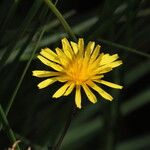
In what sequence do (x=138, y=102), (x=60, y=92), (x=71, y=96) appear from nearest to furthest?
(x=60, y=92)
(x=71, y=96)
(x=138, y=102)

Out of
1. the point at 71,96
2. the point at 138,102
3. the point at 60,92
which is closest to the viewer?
the point at 60,92

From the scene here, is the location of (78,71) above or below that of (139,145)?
above

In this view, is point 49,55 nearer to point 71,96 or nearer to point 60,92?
point 60,92

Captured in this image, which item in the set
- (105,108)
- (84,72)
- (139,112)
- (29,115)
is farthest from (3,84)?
(139,112)

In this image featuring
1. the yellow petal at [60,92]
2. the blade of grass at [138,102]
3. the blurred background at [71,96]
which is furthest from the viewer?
the blade of grass at [138,102]

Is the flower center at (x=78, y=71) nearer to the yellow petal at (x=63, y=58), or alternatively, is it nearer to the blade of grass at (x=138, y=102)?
→ the yellow petal at (x=63, y=58)

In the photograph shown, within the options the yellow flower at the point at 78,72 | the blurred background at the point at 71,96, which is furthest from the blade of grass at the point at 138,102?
the yellow flower at the point at 78,72

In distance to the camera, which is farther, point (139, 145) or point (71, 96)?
point (139, 145)

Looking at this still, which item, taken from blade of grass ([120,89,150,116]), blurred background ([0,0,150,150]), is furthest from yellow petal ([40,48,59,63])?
blade of grass ([120,89,150,116])

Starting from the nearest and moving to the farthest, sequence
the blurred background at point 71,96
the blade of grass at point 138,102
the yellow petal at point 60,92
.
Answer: the yellow petal at point 60,92
the blurred background at point 71,96
the blade of grass at point 138,102

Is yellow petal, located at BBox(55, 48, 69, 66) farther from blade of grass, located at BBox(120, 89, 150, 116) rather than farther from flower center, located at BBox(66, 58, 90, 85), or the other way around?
blade of grass, located at BBox(120, 89, 150, 116)

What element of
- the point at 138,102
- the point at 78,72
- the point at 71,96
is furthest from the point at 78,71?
the point at 138,102
